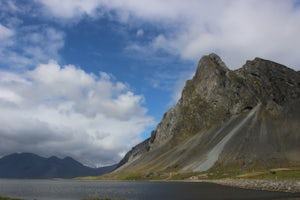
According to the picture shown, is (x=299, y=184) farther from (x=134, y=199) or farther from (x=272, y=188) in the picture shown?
(x=134, y=199)

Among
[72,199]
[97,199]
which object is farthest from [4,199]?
[72,199]

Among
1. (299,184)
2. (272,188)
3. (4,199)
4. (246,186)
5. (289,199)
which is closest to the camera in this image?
(4,199)

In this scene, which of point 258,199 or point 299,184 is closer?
point 258,199

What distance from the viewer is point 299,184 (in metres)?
105

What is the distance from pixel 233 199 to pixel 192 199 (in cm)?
976

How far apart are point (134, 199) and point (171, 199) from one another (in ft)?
29.0

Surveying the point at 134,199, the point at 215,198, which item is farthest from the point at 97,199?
the point at 215,198

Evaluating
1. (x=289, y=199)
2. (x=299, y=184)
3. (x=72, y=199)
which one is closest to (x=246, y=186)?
(x=299, y=184)

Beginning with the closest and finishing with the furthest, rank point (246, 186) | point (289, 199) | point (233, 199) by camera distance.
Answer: point (289, 199) < point (233, 199) < point (246, 186)

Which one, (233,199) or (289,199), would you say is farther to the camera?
(233,199)

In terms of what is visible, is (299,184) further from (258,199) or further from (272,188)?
(258,199)

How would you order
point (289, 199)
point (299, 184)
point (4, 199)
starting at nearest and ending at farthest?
point (4, 199), point (289, 199), point (299, 184)

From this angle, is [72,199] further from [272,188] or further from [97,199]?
[272,188]

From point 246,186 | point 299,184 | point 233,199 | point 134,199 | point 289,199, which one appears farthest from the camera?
point 246,186
